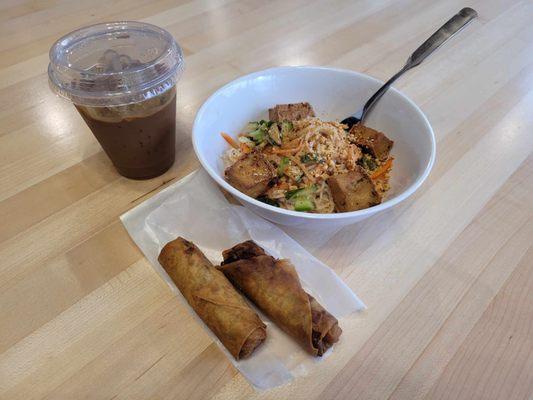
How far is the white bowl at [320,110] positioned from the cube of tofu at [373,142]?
3 cm

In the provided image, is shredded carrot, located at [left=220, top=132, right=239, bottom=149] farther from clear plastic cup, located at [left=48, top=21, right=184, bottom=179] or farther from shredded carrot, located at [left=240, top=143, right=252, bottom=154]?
clear plastic cup, located at [left=48, top=21, right=184, bottom=179]

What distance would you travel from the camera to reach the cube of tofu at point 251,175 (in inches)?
38.4

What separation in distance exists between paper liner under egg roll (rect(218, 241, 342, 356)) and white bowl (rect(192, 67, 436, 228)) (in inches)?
4.4

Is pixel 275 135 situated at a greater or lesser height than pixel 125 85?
lesser

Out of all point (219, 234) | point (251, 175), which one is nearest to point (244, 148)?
point (251, 175)

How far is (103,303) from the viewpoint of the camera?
0.86m

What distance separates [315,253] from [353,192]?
18cm

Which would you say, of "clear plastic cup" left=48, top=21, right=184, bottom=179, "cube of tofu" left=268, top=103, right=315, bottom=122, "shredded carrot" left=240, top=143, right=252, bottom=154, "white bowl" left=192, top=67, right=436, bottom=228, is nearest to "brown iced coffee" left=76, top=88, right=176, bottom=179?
"clear plastic cup" left=48, top=21, right=184, bottom=179

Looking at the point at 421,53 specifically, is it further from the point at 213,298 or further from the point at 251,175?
the point at 213,298

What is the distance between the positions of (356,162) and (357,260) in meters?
0.31

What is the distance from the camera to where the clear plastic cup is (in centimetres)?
88

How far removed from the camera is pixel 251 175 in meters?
0.98

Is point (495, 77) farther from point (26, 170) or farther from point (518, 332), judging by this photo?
point (26, 170)

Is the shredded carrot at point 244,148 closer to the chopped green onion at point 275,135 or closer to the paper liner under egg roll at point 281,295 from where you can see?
the chopped green onion at point 275,135
